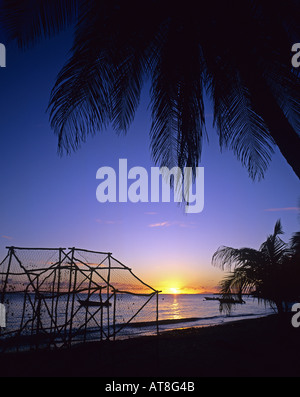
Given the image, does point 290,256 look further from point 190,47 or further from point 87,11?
point 87,11

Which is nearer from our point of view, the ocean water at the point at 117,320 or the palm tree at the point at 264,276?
the palm tree at the point at 264,276

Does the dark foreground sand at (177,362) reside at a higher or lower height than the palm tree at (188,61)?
lower

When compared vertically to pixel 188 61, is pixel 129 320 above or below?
below

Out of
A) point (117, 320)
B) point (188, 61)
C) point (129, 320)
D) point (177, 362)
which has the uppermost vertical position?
point (188, 61)

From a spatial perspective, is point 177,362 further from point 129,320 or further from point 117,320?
point 117,320

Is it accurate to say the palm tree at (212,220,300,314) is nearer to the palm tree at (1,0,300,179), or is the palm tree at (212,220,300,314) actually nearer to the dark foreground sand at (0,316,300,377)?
the dark foreground sand at (0,316,300,377)

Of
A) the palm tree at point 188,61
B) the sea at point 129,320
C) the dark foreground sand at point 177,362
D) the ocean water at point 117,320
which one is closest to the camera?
the palm tree at point 188,61

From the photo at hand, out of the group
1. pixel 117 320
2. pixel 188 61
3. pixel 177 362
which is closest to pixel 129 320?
pixel 177 362

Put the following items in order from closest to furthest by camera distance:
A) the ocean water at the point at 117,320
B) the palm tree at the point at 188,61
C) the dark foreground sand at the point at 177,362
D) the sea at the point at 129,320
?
the palm tree at the point at 188,61
the dark foreground sand at the point at 177,362
the ocean water at the point at 117,320
the sea at the point at 129,320

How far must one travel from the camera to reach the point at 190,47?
4910mm

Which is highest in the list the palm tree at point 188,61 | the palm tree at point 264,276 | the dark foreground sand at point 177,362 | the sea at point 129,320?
the palm tree at point 188,61

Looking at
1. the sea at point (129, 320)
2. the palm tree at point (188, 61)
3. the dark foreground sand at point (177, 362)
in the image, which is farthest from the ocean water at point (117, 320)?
the palm tree at point (188, 61)

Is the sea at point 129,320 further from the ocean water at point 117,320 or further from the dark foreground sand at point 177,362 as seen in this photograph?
the dark foreground sand at point 177,362
